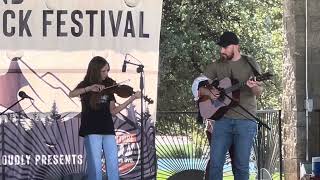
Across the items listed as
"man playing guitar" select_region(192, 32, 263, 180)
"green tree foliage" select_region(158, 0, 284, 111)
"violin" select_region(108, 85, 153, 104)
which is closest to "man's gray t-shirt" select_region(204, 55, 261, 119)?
"man playing guitar" select_region(192, 32, 263, 180)

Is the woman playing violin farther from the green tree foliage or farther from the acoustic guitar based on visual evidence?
the green tree foliage

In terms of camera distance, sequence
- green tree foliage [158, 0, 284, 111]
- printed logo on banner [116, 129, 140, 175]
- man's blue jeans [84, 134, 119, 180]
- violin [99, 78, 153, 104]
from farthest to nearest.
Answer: green tree foliage [158, 0, 284, 111] → printed logo on banner [116, 129, 140, 175] → violin [99, 78, 153, 104] → man's blue jeans [84, 134, 119, 180]

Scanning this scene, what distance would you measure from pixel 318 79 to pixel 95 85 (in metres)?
3.14

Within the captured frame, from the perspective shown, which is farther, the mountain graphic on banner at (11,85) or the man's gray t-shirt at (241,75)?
the mountain graphic on banner at (11,85)

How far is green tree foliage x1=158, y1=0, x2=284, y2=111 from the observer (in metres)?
14.4

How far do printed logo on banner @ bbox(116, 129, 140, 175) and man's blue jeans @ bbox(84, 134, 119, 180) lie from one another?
11.6 inches

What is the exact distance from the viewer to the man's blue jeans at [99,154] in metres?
5.75

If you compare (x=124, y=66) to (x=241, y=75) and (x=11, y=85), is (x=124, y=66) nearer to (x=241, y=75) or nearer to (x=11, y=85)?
(x=11, y=85)

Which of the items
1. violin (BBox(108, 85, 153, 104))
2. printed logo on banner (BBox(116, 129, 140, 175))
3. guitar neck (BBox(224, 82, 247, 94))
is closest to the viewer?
guitar neck (BBox(224, 82, 247, 94))

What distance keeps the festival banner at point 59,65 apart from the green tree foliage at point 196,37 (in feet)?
25.5

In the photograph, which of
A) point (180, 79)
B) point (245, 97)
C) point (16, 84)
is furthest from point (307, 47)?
point (180, 79)

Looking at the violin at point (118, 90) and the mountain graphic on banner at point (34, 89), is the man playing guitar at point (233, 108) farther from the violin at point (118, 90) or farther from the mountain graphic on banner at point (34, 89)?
the mountain graphic on banner at point (34, 89)

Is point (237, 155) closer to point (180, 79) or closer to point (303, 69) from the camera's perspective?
point (303, 69)

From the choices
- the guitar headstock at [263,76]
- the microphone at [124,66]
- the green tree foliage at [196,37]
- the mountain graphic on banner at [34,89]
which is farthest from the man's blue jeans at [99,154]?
the green tree foliage at [196,37]
